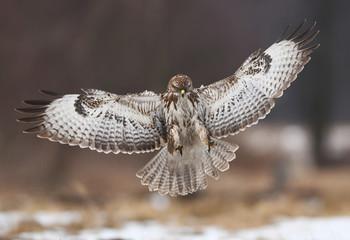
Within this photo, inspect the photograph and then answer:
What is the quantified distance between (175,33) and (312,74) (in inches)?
179

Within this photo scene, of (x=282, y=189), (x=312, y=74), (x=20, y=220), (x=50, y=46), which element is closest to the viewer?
(x=20, y=220)

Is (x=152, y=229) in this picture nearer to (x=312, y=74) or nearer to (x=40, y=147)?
(x=40, y=147)

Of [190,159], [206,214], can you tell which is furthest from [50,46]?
[190,159]

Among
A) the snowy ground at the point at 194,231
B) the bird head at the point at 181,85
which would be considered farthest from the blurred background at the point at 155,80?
the bird head at the point at 181,85

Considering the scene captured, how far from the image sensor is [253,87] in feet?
14.7

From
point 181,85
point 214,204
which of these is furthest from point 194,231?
point 214,204

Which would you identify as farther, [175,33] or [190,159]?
[175,33]

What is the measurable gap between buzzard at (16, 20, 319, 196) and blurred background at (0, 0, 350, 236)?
278cm

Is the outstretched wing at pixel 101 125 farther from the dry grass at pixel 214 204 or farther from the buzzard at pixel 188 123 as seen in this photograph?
the dry grass at pixel 214 204

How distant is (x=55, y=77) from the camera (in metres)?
10.8

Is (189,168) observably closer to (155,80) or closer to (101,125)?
(101,125)

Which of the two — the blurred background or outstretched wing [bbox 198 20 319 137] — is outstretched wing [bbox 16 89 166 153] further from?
the blurred background

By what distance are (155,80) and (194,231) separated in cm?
443

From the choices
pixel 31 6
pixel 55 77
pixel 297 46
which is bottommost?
pixel 297 46
